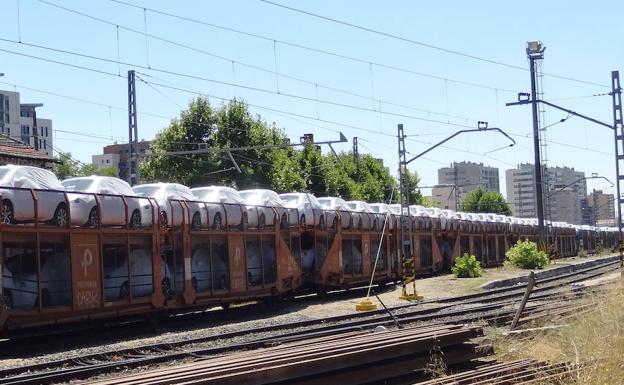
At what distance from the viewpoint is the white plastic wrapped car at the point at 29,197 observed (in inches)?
614

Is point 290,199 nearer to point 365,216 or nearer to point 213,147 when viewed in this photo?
point 365,216

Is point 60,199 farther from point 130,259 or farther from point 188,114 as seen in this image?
point 188,114

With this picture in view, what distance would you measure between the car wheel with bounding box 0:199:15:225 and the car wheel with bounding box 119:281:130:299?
3.55m

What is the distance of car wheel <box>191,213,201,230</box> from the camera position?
835 inches

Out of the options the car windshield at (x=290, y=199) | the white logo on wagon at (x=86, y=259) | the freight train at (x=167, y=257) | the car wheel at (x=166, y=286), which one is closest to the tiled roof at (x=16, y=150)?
the car windshield at (x=290, y=199)

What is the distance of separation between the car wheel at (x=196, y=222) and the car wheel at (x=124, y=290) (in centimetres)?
306

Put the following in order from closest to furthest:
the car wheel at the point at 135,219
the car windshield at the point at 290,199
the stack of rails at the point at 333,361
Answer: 1. the stack of rails at the point at 333,361
2. the car wheel at the point at 135,219
3. the car windshield at the point at 290,199

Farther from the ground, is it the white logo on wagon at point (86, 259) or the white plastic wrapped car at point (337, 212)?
the white plastic wrapped car at point (337, 212)

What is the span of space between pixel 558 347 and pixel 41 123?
15584 cm

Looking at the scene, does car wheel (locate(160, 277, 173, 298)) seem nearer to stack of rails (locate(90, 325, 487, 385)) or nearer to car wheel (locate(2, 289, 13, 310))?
car wheel (locate(2, 289, 13, 310))

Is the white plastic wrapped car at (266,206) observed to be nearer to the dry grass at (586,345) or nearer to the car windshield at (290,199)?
the car windshield at (290,199)

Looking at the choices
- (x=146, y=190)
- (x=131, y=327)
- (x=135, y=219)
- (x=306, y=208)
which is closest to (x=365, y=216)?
(x=306, y=208)

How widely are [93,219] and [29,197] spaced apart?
1903 millimetres

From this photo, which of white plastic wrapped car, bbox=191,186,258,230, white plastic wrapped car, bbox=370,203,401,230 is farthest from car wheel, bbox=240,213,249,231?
white plastic wrapped car, bbox=370,203,401,230
